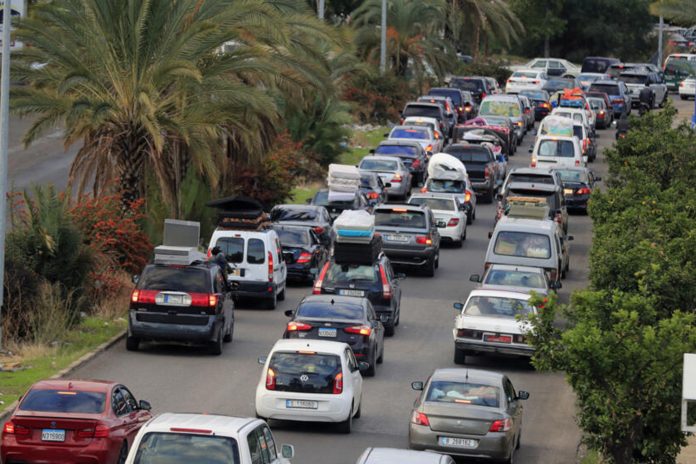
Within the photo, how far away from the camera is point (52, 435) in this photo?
739 inches

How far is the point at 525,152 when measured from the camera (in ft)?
206

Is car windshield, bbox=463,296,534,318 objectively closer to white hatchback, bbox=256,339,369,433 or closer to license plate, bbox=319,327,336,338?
license plate, bbox=319,327,336,338

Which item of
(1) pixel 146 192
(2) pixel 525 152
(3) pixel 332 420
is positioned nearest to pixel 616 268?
(3) pixel 332 420

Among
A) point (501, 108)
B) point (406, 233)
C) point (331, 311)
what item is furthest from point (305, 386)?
point (501, 108)

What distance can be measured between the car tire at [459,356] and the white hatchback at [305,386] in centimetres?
577

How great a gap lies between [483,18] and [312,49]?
3828 centimetres

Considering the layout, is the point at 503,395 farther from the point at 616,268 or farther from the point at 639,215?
the point at 639,215

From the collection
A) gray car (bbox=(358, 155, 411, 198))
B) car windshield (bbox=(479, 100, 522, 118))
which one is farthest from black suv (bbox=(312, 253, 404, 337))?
car windshield (bbox=(479, 100, 522, 118))

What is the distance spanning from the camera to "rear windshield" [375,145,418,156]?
52.7m

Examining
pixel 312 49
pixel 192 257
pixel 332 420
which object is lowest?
pixel 332 420

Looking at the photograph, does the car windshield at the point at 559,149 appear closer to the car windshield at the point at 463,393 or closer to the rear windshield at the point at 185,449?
the car windshield at the point at 463,393

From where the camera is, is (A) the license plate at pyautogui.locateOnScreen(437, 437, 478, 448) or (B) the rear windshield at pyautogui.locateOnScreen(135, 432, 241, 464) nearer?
(B) the rear windshield at pyautogui.locateOnScreen(135, 432, 241, 464)

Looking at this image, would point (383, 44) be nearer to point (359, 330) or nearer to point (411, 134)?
point (411, 134)

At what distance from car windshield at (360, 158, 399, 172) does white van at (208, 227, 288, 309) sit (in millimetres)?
15923
